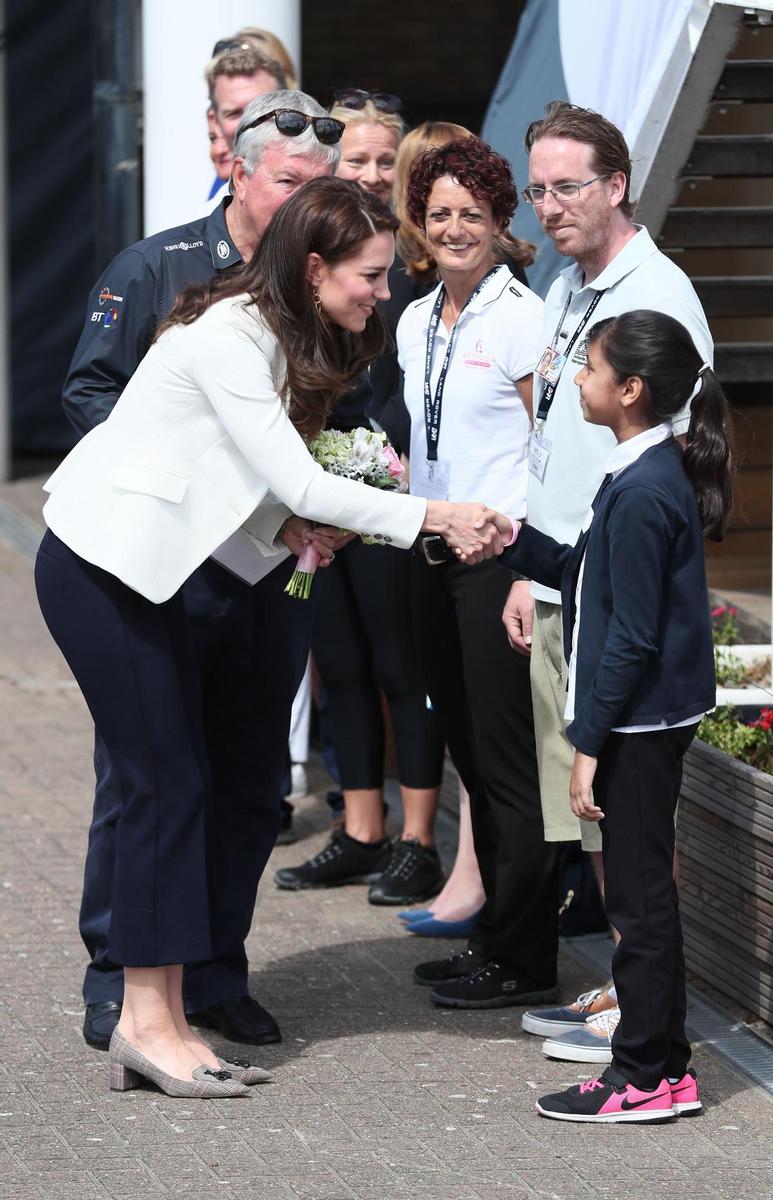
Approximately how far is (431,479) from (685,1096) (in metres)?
1.64

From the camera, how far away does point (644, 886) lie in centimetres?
401

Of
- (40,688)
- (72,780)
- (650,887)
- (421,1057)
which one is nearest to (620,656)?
(650,887)

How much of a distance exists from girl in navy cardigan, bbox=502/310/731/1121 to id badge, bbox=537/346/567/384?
0.33 metres

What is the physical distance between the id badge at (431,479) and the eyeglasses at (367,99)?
1.43 m

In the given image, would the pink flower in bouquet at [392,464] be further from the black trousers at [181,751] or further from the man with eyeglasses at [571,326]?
the black trousers at [181,751]

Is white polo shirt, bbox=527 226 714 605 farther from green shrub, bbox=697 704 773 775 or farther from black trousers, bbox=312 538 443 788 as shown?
black trousers, bbox=312 538 443 788

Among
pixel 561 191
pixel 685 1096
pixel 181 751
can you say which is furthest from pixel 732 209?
pixel 685 1096

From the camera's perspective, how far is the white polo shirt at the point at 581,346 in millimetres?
4148

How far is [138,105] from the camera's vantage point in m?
7.25

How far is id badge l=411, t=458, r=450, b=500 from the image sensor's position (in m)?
4.80

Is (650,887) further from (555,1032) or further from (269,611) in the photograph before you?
(269,611)

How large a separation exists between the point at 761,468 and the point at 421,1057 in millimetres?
4233

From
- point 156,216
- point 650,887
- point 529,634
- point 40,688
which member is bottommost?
point 40,688

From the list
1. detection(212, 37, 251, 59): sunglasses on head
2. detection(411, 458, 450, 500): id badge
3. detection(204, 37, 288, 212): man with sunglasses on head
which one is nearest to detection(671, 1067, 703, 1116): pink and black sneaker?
detection(411, 458, 450, 500): id badge
